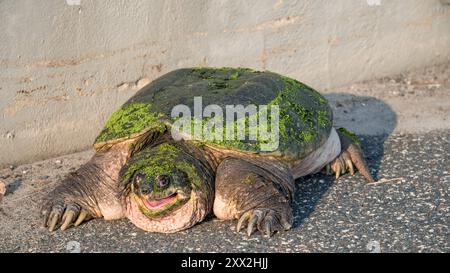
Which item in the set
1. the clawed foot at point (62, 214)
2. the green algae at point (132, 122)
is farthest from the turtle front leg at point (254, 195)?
the clawed foot at point (62, 214)

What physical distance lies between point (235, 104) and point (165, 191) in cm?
74

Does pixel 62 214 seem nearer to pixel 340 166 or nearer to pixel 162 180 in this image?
pixel 162 180

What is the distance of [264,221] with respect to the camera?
4113 millimetres

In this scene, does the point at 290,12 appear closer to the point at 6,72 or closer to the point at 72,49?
the point at 72,49

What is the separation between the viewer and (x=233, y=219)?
14.3 ft

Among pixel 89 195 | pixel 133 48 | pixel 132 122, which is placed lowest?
pixel 89 195

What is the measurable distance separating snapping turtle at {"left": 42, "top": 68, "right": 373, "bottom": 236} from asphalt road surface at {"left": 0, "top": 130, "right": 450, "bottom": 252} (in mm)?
85

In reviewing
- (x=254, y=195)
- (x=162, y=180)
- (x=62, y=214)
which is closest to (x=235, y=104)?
(x=254, y=195)

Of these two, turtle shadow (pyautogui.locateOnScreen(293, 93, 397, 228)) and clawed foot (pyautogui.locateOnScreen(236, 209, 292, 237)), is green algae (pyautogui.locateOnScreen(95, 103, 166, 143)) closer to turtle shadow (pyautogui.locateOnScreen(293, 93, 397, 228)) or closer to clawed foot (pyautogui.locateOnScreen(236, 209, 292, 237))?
clawed foot (pyautogui.locateOnScreen(236, 209, 292, 237))

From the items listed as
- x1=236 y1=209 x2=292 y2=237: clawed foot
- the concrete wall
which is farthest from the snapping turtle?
the concrete wall

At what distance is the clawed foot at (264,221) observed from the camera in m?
4.10

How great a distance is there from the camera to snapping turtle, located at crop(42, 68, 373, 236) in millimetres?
4172

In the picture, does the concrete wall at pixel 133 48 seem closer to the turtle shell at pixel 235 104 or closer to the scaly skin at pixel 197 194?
the turtle shell at pixel 235 104

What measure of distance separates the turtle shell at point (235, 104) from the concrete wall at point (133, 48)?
508 mm
